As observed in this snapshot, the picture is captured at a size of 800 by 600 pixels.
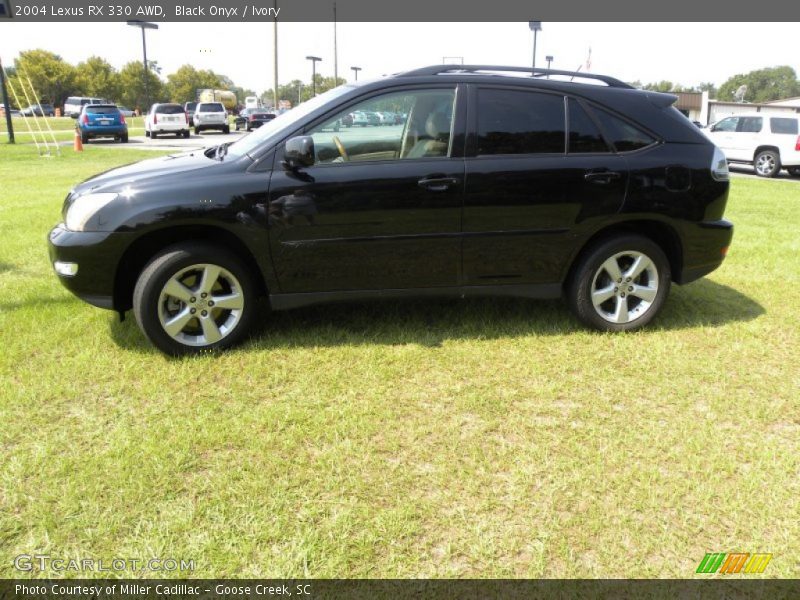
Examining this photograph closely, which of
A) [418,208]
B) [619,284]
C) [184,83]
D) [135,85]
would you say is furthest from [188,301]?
[184,83]

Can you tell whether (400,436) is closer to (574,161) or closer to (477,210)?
(477,210)

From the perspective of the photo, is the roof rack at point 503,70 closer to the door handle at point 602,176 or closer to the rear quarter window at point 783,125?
the door handle at point 602,176

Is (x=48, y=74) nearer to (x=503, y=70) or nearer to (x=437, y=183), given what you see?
(x=503, y=70)

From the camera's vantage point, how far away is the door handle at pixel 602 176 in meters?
3.96

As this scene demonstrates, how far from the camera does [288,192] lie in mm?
3654

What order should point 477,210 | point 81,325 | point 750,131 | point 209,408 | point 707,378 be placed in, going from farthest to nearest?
point 750,131
point 81,325
point 477,210
point 707,378
point 209,408

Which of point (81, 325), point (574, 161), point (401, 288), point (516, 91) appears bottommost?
point (81, 325)

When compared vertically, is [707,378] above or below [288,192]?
below

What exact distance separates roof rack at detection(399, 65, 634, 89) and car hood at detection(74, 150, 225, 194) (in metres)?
1.48

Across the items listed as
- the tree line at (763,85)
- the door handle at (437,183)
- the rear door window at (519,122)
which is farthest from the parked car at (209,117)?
the tree line at (763,85)

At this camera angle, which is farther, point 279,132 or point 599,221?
point 599,221

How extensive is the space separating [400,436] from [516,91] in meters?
2.44

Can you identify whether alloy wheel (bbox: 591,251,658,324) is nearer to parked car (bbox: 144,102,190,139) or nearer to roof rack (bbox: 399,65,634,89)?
roof rack (bbox: 399,65,634,89)

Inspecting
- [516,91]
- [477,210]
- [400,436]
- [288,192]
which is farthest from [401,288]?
[516,91]
